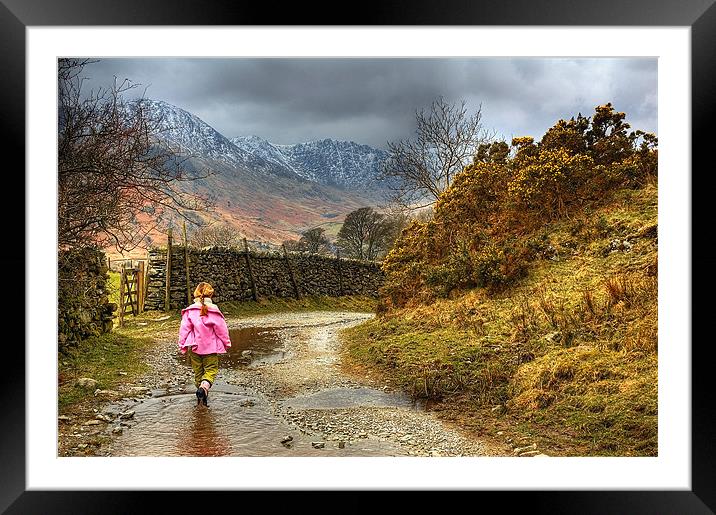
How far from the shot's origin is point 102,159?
17.2 feet

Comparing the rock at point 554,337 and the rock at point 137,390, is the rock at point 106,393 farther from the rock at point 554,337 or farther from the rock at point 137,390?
the rock at point 554,337

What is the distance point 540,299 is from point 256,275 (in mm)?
8340

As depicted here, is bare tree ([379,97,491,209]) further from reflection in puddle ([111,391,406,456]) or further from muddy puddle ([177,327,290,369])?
reflection in puddle ([111,391,406,456])

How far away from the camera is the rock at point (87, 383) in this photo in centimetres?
537

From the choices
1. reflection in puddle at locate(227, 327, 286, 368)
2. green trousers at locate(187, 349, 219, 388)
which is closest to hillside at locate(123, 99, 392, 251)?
reflection in puddle at locate(227, 327, 286, 368)

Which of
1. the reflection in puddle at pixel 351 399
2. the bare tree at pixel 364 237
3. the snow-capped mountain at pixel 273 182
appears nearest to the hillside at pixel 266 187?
the snow-capped mountain at pixel 273 182

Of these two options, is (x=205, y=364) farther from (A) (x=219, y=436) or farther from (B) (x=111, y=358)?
(B) (x=111, y=358)

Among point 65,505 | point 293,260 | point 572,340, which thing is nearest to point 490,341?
point 572,340

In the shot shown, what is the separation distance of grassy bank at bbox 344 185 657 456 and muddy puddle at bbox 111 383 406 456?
124 centimetres

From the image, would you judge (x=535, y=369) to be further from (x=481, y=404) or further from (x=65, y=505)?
(x=65, y=505)

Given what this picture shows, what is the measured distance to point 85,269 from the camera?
6.95m
